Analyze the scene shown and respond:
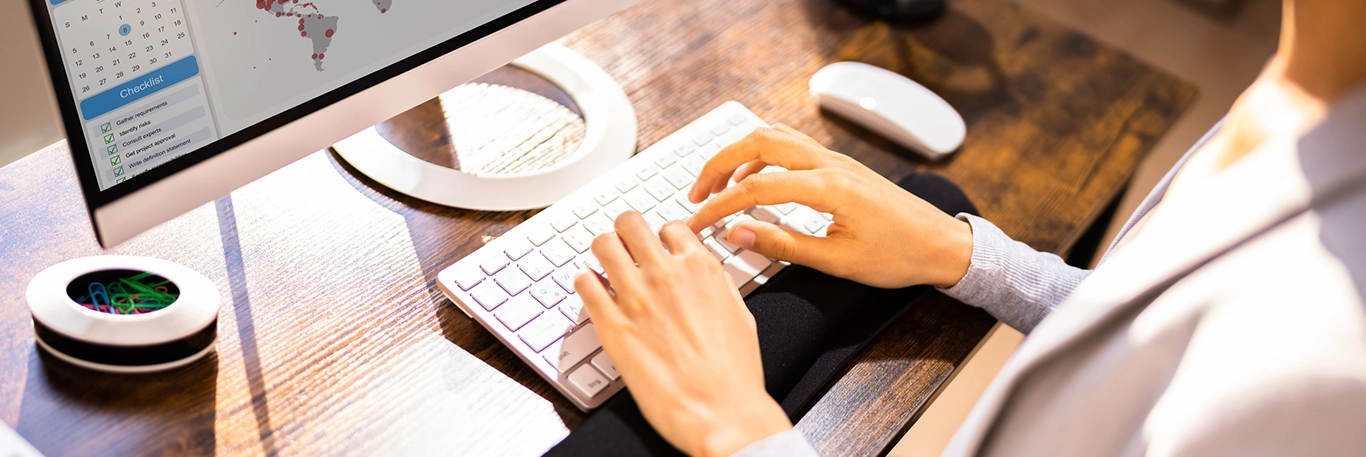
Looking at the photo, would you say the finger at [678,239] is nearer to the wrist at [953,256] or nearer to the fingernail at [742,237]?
the fingernail at [742,237]

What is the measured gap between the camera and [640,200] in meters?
0.70

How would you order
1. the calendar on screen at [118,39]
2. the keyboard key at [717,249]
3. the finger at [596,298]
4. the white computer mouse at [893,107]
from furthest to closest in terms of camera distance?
1. the white computer mouse at [893,107]
2. the keyboard key at [717,249]
3. the finger at [596,298]
4. the calendar on screen at [118,39]

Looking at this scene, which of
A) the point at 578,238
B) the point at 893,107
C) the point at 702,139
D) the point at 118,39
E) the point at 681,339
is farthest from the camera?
the point at 893,107

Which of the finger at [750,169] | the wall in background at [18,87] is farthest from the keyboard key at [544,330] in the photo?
the wall in background at [18,87]

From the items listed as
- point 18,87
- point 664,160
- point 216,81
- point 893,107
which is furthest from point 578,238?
point 18,87

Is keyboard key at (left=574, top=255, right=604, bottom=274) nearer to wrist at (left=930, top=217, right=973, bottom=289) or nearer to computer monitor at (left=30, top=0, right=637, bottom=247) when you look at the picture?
computer monitor at (left=30, top=0, right=637, bottom=247)

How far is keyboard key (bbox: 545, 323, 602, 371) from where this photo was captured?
58 centimetres

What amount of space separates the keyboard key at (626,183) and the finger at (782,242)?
0.33 feet

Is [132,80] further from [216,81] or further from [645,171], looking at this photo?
[645,171]

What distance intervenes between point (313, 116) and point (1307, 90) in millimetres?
709

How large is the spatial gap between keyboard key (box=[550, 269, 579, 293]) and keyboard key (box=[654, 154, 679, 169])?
0.48 ft

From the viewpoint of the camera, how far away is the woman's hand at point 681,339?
53 centimetres

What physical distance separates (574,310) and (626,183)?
14 cm

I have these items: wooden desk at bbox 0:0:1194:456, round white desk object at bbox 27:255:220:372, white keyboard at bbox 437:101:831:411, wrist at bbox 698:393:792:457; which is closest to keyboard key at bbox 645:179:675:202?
white keyboard at bbox 437:101:831:411
